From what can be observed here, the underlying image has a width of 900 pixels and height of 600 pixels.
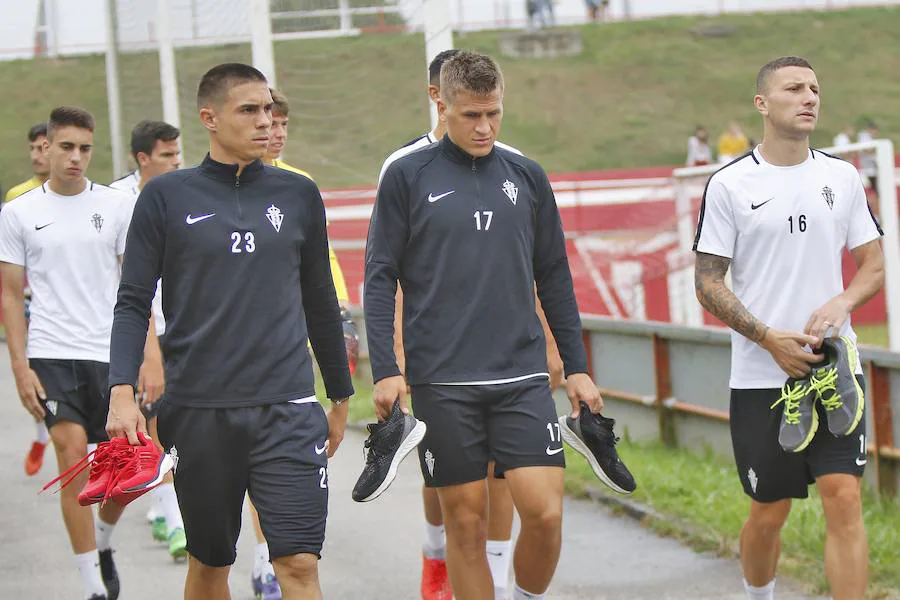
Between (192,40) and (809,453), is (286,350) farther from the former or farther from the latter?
(192,40)

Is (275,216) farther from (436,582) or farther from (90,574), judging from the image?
(90,574)

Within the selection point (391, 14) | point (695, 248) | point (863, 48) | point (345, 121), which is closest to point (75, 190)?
point (695, 248)

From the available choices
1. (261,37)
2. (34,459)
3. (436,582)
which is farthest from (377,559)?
(261,37)

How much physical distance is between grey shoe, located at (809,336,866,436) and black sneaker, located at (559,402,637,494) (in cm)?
80

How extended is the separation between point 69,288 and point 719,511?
3822 millimetres

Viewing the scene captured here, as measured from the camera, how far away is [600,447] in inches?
245

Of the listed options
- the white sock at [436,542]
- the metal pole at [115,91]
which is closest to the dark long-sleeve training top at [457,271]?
the white sock at [436,542]

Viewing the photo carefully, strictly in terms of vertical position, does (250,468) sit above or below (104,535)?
above

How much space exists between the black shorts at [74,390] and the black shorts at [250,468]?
242cm

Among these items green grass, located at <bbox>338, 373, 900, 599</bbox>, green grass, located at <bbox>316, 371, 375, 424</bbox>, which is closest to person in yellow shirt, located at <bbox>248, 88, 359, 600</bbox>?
green grass, located at <bbox>338, 373, 900, 599</bbox>

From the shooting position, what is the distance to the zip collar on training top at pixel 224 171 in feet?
18.7

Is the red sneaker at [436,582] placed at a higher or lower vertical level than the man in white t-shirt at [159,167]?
lower

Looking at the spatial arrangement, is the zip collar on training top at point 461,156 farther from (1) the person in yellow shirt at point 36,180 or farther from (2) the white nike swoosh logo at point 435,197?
(1) the person in yellow shirt at point 36,180

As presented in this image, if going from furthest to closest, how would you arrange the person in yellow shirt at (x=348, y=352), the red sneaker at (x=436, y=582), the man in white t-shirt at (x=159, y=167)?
the man in white t-shirt at (x=159, y=167), the person in yellow shirt at (x=348, y=352), the red sneaker at (x=436, y=582)
